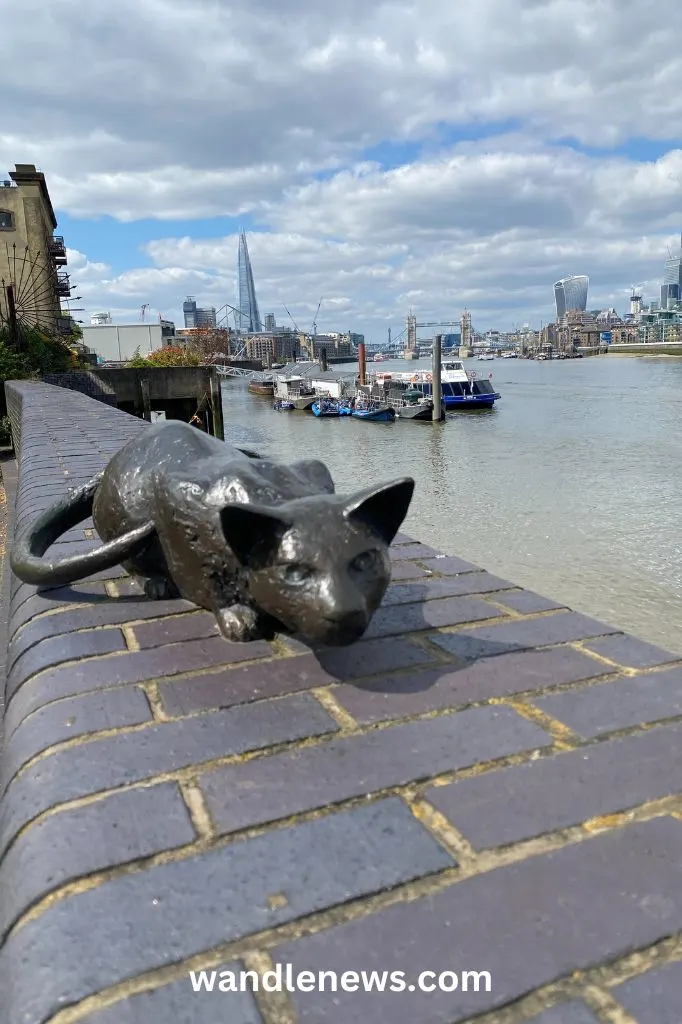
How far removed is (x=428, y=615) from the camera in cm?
249

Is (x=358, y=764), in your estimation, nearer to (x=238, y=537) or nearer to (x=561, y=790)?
(x=561, y=790)

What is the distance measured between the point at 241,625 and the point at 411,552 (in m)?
1.23

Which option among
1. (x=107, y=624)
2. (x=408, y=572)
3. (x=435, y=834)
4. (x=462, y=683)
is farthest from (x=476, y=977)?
(x=408, y=572)

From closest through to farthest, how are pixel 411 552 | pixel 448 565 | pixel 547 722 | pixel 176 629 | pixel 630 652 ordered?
1. pixel 547 722
2. pixel 630 652
3. pixel 176 629
4. pixel 448 565
5. pixel 411 552

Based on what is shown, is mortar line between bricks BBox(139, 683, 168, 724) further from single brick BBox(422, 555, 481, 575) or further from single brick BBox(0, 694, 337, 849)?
single brick BBox(422, 555, 481, 575)

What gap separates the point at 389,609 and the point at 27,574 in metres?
1.45

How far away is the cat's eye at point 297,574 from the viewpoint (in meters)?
2.05

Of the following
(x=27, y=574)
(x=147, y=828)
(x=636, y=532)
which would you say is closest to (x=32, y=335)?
(x=636, y=532)

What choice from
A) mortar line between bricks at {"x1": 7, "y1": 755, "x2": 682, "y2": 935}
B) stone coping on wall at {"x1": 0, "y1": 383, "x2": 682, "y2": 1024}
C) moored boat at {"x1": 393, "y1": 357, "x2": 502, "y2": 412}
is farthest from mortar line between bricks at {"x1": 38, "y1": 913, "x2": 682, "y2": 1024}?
moored boat at {"x1": 393, "y1": 357, "x2": 502, "y2": 412}

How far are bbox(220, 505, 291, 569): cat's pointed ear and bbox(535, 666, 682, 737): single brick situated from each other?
35.4 inches

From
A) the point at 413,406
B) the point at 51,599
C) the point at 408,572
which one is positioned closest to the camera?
the point at 51,599

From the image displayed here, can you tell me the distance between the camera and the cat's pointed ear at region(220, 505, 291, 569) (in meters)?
2.04

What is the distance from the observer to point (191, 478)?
2.47 metres

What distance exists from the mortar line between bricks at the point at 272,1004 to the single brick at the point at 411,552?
7.11 ft
